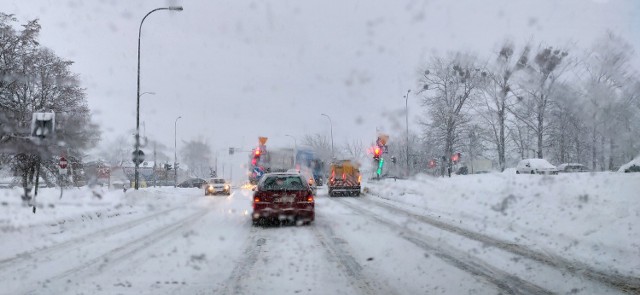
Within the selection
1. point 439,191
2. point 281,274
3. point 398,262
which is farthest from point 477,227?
point 439,191

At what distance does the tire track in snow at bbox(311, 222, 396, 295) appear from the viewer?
20.4ft

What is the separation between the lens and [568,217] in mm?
12203

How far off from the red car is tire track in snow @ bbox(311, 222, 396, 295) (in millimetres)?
1475

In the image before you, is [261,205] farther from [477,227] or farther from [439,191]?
[439,191]

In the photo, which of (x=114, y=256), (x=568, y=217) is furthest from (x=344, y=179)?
(x=114, y=256)

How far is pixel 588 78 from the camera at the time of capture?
4416 cm

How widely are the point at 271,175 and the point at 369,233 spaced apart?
13.1ft

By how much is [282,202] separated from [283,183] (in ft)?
2.14

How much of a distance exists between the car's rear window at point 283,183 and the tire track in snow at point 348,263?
1.98 metres

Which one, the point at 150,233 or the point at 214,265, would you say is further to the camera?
the point at 150,233

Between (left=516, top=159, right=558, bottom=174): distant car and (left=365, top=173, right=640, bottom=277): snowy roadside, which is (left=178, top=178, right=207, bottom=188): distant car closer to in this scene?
(left=516, top=159, right=558, bottom=174): distant car

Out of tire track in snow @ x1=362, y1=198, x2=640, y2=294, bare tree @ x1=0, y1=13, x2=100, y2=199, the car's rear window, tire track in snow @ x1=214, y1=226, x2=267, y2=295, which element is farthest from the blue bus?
tire track in snow @ x1=362, y1=198, x2=640, y2=294

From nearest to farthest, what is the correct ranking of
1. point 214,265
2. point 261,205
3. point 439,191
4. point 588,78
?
point 214,265
point 261,205
point 439,191
point 588,78

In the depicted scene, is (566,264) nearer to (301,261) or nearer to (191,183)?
(301,261)
